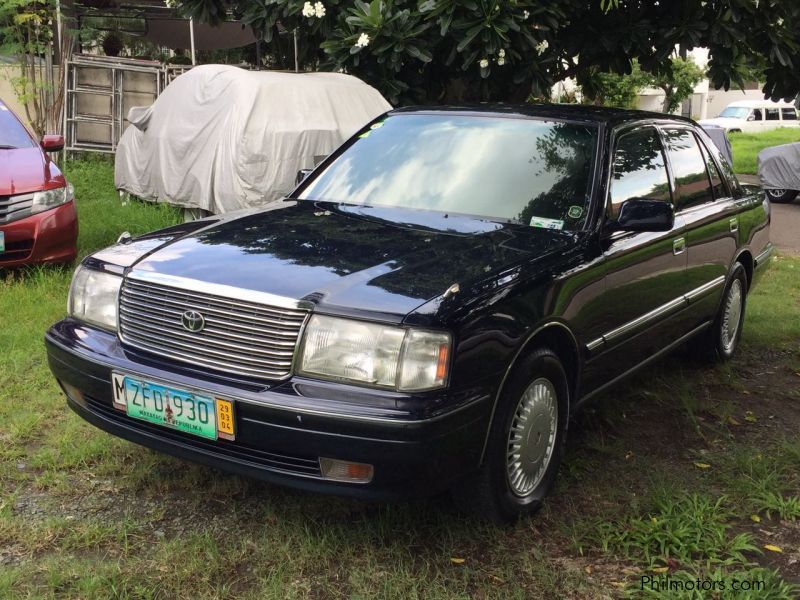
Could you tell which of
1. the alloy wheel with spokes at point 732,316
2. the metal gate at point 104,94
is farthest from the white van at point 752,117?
the alloy wheel with spokes at point 732,316

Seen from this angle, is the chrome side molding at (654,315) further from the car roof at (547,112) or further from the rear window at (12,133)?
the rear window at (12,133)

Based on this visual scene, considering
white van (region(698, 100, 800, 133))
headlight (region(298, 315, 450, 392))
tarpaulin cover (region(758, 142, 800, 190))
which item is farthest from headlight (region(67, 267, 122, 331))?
white van (region(698, 100, 800, 133))

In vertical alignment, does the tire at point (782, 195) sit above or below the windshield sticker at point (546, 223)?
below

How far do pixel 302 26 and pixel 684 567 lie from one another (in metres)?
6.97

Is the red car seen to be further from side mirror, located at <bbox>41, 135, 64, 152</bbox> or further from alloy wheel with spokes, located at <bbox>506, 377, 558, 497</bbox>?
alloy wheel with spokes, located at <bbox>506, 377, 558, 497</bbox>

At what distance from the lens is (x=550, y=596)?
287 cm

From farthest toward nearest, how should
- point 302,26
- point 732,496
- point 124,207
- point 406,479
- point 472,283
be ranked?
point 124,207 < point 302,26 < point 732,496 < point 472,283 < point 406,479

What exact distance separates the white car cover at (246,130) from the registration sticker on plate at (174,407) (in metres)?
5.80

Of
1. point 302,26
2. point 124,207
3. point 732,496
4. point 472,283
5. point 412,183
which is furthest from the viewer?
point 124,207

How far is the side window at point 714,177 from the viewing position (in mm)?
5125

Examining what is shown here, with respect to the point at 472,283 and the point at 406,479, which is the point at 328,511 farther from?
the point at 472,283

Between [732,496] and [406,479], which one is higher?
[406,479]

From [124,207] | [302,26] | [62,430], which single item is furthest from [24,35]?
[62,430]

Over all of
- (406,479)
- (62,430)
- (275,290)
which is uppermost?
(275,290)
